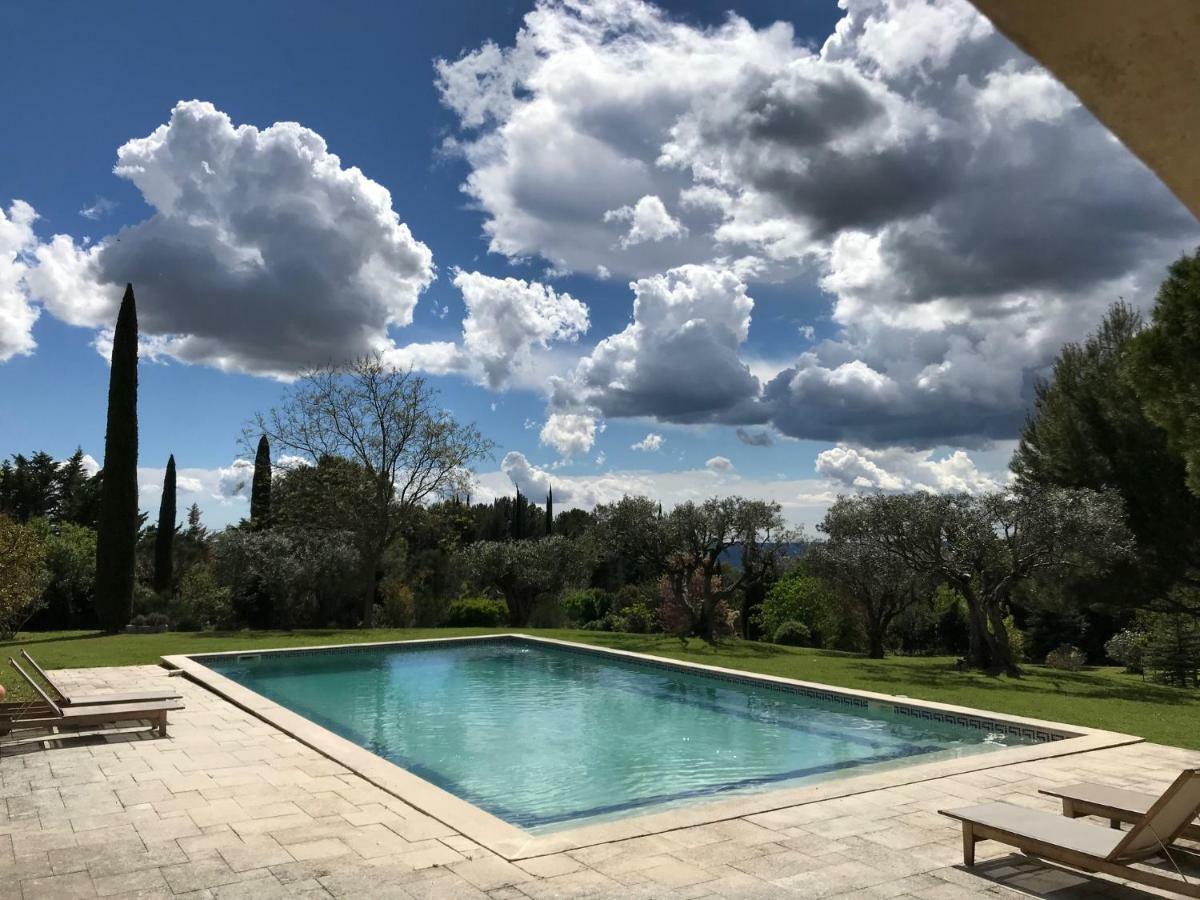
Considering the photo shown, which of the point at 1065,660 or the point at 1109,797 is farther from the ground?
the point at 1109,797

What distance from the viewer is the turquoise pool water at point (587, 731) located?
8.48 meters

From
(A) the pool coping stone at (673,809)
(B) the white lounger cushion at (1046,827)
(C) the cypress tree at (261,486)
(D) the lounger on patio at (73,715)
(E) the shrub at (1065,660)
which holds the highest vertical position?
(C) the cypress tree at (261,486)

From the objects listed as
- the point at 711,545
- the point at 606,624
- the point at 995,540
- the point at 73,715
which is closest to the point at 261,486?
the point at 606,624

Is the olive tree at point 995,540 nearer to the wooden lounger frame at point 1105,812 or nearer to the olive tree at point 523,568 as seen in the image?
the wooden lounger frame at point 1105,812

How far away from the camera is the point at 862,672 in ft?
49.9

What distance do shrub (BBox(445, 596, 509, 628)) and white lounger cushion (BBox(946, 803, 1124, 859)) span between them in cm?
2171

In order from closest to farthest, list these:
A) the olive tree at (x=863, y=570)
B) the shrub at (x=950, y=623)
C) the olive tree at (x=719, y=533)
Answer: the olive tree at (x=863, y=570) < the olive tree at (x=719, y=533) < the shrub at (x=950, y=623)

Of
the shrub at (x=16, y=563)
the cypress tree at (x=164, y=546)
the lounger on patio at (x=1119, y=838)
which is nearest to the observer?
the lounger on patio at (x=1119, y=838)

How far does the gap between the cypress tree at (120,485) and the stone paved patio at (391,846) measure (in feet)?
53.7

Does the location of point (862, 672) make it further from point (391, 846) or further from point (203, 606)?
point (203, 606)

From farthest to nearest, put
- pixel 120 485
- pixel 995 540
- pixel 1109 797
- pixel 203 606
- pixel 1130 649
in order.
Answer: pixel 203 606 < pixel 120 485 < pixel 1130 649 < pixel 995 540 < pixel 1109 797

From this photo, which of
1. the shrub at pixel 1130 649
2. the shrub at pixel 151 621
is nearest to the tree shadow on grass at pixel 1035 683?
the shrub at pixel 1130 649

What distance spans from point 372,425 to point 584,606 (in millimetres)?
9816

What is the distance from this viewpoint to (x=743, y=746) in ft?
33.7
